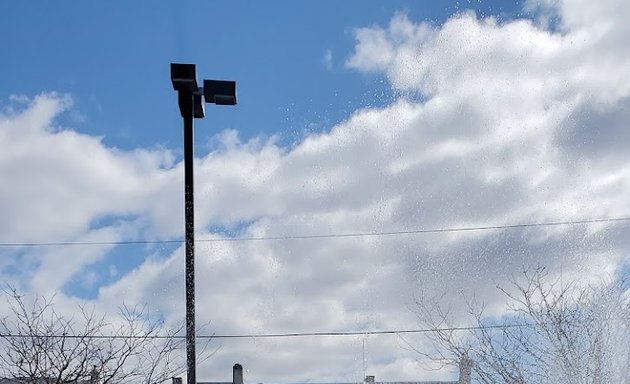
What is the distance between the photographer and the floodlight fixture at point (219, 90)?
8.01 metres

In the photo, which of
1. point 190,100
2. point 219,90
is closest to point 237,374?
point 190,100

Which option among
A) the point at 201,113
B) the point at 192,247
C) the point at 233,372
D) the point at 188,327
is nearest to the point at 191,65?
the point at 201,113

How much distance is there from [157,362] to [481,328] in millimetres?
4229

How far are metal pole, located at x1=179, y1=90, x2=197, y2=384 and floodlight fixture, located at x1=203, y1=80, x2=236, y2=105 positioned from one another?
180 mm

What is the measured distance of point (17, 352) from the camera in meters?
11.0

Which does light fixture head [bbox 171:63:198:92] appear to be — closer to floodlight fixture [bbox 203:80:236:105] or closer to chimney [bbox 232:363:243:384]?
floodlight fixture [bbox 203:80:236:105]

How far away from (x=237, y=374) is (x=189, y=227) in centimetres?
1712

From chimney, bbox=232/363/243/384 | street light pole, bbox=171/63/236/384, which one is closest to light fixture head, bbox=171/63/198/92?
street light pole, bbox=171/63/236/384

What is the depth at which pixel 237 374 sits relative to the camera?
78.8 ft

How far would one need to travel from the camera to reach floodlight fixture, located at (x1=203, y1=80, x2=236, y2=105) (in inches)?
315

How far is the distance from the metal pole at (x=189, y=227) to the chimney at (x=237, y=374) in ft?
54.4

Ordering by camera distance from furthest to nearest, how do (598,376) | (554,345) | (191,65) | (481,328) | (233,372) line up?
(233,372) < (481,328) < (554,345) < (598,376) < (191,65)

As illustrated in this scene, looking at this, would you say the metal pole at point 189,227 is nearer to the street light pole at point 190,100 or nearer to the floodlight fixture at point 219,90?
the street light pole at point 190,100

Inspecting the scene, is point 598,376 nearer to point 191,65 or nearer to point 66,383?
point 191,65
